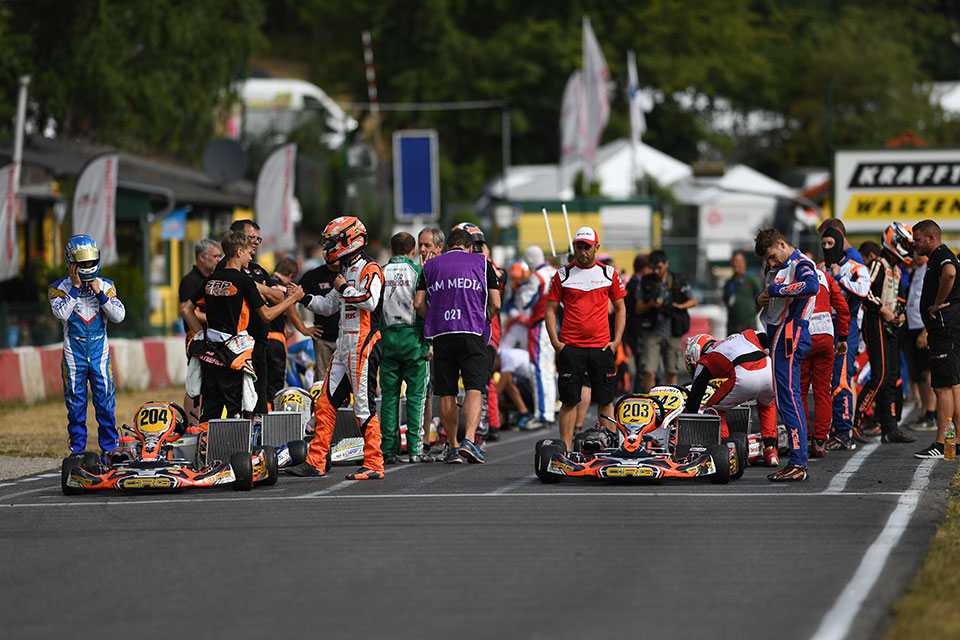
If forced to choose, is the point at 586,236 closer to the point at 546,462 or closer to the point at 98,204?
the point at 546,462

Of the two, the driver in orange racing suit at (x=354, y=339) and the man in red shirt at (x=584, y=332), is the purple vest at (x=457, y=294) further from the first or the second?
the driver in orange racing suit at (x=354, y=339)

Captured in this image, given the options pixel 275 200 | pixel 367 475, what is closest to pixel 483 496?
pixel 367 475

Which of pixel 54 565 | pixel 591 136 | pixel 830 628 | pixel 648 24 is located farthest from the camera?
pixel 648 24

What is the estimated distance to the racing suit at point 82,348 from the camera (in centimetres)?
1320

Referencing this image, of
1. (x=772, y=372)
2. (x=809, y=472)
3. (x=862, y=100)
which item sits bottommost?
(x=809, y=472)

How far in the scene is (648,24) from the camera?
57656 millimetres

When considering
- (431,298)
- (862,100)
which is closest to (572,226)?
(431,298)

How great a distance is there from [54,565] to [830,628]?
4.12 meters

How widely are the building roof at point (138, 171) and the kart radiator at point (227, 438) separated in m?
15.0

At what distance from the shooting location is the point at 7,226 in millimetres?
22516

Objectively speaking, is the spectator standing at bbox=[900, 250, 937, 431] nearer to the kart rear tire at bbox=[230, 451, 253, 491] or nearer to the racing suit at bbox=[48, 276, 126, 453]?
the kart rear tire at bbox=[230, 451, 253, 491]

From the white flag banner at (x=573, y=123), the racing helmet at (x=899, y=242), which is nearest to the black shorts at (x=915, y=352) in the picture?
the racing helmet at (x=899, y=242)

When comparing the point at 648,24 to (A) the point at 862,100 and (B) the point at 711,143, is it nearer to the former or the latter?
(B) the point at 711,143

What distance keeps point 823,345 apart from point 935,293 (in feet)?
Result: 3.92
